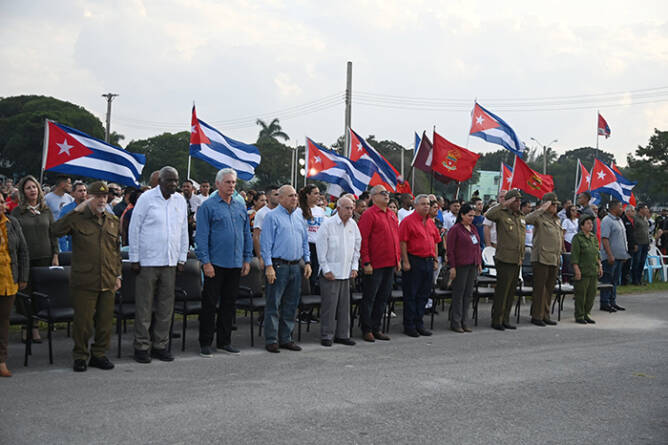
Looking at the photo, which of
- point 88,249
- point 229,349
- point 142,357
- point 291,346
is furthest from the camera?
point 291,346

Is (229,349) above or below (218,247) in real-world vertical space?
below

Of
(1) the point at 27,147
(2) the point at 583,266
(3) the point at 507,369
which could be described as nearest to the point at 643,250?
(2) the point at 583,266

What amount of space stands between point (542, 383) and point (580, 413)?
3.50 ft

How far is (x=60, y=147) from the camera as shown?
406 inches

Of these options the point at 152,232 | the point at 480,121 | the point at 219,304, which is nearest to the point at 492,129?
the point at 480,121

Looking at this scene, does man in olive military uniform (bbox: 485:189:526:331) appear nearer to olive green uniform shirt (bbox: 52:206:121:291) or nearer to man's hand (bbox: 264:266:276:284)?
man's hand (bbox: 264:266:276:284)

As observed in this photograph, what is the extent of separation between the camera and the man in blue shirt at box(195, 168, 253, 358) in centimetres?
778

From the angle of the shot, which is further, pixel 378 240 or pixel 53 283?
pixel 378 240

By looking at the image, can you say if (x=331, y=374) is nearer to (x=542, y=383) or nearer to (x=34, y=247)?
(x=542, y=383)

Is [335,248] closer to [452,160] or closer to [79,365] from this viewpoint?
[79,365]


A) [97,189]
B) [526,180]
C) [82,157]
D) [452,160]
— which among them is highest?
[452,160]

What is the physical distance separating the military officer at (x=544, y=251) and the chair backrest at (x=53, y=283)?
7424 mm

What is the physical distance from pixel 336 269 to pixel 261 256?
111cm

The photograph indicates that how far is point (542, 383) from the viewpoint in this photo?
6.82 m
